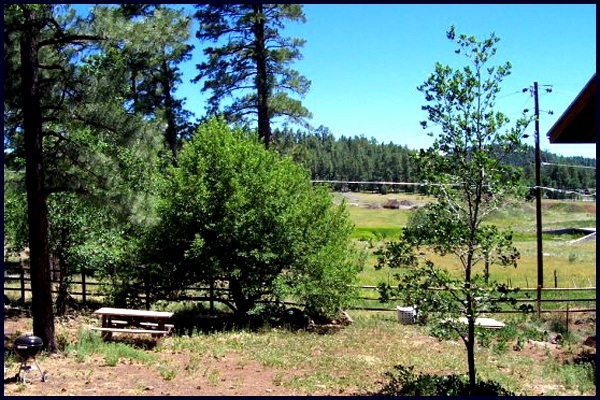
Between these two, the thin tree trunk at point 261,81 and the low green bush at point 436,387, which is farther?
the thin tree trunk at point 261,81

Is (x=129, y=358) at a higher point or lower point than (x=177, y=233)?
lower

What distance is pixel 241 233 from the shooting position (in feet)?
51.1

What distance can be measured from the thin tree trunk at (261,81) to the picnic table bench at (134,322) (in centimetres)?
1080

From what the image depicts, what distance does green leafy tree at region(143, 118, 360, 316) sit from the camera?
15.6 meters

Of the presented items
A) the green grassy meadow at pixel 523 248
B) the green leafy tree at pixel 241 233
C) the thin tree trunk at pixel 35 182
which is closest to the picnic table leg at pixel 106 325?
the thin tree trunk at pixel 35 182

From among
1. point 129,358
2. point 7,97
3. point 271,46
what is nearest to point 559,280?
point 271,46

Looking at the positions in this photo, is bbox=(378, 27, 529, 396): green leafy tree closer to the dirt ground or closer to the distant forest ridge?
the dirt ground

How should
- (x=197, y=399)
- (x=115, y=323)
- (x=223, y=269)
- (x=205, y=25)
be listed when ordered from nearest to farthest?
1. (x=197, y=399)
2. (x=115, y=323)
3. (x=223, y=269)
4. (x=205, y=25)

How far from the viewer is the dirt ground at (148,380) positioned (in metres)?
8.03

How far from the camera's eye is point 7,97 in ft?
34.9

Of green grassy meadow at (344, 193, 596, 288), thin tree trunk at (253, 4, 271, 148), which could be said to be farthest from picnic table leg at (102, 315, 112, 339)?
thin tree trunk at (253, 4, 271, 148)

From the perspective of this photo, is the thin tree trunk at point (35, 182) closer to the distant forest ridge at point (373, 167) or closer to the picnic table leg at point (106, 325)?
the picnic table leg at point (106, 325)

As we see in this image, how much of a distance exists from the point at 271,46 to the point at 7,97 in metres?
13.6

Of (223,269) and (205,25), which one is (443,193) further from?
(205,25)
